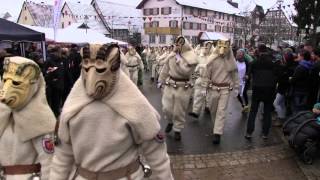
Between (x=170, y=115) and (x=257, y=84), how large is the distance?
184cm

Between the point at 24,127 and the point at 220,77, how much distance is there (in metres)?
5.82

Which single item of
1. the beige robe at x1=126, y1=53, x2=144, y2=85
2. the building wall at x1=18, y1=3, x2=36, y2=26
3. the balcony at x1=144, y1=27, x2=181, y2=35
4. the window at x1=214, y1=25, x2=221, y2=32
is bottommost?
the beige robe at x1=126, y1=53, x2=144, y2=85

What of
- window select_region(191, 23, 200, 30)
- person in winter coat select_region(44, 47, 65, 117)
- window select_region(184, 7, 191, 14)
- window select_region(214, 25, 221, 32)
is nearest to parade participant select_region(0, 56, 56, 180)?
person in winter coat select_region(44, 47, 65, 117)

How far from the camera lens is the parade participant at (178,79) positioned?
28.4ft

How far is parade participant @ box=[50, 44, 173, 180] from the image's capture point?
9.63 ft

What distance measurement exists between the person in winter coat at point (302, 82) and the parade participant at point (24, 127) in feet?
21.7

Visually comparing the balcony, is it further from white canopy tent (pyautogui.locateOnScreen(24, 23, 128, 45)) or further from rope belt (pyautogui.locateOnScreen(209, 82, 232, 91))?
rope belt (pyautogui.locateOnScreen(209, 82, 232, 91))

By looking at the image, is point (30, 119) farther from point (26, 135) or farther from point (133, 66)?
point (133, 66)

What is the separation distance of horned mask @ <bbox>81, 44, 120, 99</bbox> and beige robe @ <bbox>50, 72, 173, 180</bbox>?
0.22ft

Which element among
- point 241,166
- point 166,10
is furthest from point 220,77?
point 166,10

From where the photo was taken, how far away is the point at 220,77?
8.88 meters

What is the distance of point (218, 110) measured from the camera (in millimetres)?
8742

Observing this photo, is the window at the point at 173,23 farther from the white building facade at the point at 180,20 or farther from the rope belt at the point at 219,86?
the rope belt at the point at 219,86

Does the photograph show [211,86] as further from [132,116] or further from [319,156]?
[132,116]
